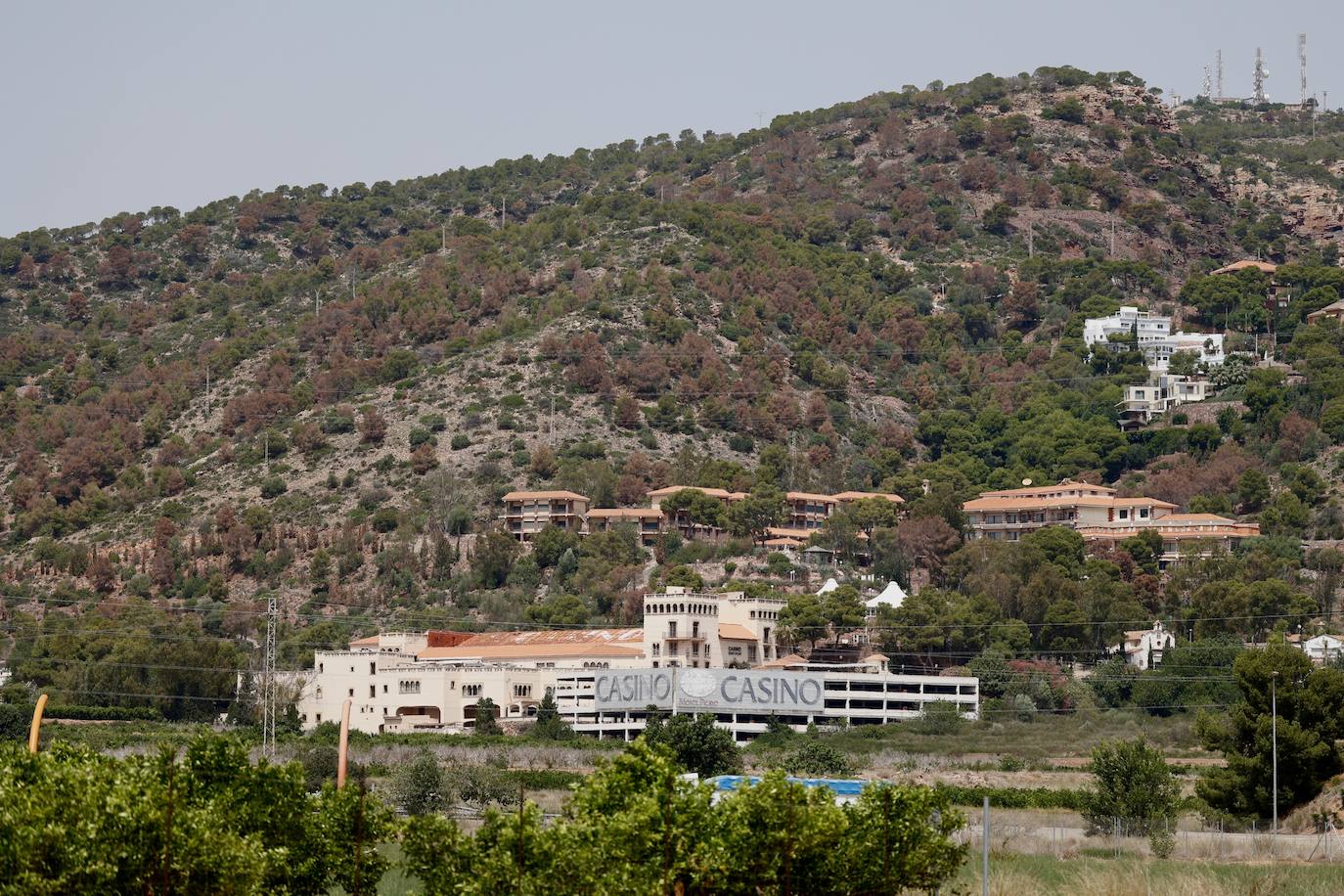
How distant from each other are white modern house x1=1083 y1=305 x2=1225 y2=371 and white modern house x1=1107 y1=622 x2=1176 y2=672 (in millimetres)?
60331

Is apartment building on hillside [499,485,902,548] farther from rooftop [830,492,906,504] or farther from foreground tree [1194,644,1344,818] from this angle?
foreground tree [1194,644,1344,818]

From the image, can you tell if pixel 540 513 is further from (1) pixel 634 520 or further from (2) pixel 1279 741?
(2) pixel 1279 741

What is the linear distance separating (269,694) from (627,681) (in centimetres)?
1658

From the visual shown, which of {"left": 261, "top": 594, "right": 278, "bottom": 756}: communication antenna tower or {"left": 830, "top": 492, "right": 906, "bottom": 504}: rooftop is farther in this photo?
{"left": 830, "top": 492, "right": 906, "bottom": 504}: rooftop

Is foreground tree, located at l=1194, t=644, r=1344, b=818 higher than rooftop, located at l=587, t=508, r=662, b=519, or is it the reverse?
rooftop, located at l=587, t=508, r=662, b=519

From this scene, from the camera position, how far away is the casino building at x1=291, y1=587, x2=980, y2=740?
9794 cm

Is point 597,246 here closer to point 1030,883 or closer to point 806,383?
point 806,383

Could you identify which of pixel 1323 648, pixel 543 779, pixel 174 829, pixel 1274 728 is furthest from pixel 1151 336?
pixel 174 829

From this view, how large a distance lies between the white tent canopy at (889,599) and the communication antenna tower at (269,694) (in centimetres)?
3518

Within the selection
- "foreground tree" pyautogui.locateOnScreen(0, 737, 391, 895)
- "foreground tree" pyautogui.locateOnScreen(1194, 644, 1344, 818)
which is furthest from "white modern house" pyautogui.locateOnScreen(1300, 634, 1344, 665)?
"foreground tree" pyautogui.locateOnScreen(0, 737, 391, 895)

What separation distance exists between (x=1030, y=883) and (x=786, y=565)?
9188cm

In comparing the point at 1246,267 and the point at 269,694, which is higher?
the point at 1246,267

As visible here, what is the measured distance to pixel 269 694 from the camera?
94.8m

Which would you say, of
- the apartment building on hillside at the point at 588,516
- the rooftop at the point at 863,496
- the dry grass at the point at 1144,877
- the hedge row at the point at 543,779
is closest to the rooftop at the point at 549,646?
the apartment building on hillside at the point at 588,516
